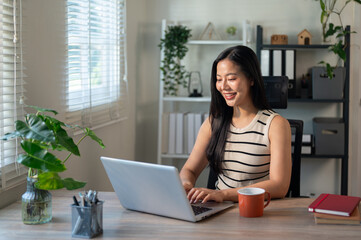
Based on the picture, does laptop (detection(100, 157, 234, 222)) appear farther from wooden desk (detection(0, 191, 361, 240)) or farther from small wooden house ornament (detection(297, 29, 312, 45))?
small wooden house ornament (detection(297, 29, 312, 45))

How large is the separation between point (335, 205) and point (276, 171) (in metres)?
0.36

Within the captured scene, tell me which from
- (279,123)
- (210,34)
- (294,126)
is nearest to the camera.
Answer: (279,123)

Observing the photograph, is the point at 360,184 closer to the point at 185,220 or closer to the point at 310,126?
the point at 310,126

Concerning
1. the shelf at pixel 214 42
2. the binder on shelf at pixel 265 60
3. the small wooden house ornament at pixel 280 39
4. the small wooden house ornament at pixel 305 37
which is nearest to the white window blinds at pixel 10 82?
the shelf at pixel 214 42

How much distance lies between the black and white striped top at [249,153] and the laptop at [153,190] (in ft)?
1.37

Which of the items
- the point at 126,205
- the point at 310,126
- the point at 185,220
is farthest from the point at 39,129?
the point at 310,126

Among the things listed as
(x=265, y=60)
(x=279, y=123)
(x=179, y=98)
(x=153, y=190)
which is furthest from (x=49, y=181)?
(x=265, y=60)

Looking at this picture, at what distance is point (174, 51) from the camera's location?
3.88 m

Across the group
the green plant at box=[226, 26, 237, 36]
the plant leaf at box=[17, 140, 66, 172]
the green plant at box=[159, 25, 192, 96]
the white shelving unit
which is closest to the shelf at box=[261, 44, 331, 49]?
the white shelving unit

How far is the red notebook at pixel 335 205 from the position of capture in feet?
5.36

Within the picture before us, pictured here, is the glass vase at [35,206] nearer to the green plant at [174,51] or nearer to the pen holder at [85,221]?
the pen holder at [85,221]

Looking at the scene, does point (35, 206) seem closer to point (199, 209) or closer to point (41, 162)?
point (41, 162)

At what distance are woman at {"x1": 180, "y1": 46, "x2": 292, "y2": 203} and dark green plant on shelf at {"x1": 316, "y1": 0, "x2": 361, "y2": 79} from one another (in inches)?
62.8

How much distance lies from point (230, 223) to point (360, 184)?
2.70 metres
